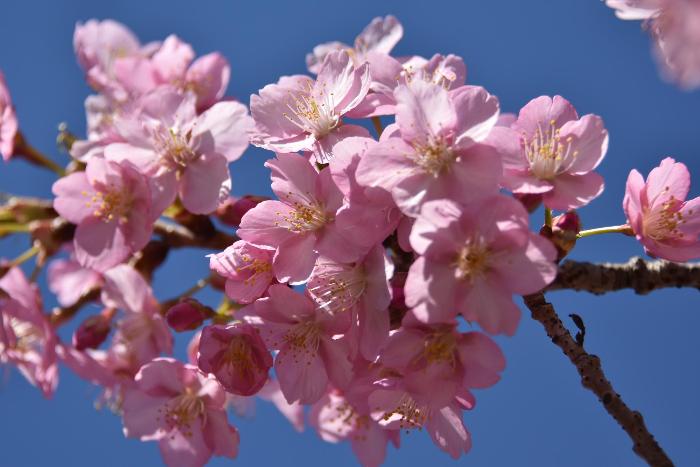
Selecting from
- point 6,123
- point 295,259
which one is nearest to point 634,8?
point 295,259

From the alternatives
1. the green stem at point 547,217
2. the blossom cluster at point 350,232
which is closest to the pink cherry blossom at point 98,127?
the blossom cluster at point 350,232

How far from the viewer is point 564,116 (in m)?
1.69

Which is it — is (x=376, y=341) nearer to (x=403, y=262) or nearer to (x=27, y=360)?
(x=403, y=262)

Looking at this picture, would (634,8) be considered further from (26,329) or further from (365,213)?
(26,329)

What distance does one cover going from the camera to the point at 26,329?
235 cm

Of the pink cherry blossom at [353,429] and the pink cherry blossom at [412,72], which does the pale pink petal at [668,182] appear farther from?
the pink cherry blossom at [353,429]

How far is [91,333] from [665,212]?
1.58 meters

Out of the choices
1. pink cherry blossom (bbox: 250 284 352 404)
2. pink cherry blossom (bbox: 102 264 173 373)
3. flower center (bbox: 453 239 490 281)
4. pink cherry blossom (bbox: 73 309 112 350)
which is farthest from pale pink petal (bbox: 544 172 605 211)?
pink cherry blossom (bbox: 73 309 112 350)

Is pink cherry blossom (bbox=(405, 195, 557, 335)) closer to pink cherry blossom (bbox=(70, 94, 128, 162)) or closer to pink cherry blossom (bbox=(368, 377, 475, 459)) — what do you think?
pink cherry blossom (bbox=(368, 377, 475, 459))

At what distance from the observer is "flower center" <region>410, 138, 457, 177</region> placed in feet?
4.89

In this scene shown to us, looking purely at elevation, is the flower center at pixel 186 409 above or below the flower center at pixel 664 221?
below

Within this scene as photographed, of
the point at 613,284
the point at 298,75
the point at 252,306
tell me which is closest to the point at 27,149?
the point at 298,75

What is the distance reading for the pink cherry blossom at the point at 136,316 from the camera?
2184 millimetres

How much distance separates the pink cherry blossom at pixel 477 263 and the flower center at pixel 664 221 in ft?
1.21
